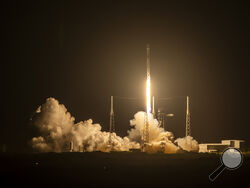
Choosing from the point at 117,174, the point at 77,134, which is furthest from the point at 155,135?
the point at 117,174

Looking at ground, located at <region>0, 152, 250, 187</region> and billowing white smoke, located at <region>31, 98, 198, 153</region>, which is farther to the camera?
billowing white smoke, located at <region>31, 98, 198, 153</region>

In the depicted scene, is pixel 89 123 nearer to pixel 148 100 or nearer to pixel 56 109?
pixel 56 109

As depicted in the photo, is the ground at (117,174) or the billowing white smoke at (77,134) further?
the billowing white smoke at (77,134)

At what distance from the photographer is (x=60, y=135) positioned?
102 m

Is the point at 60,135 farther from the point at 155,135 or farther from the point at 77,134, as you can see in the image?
the point at 155,135

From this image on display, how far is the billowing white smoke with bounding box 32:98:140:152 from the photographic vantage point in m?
101

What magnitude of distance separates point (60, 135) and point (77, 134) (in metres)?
4.00

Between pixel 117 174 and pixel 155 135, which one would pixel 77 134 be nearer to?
pixel 155 135

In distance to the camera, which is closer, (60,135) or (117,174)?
(117,174)

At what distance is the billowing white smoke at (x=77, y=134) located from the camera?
322ft

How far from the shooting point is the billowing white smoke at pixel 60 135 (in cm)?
10062

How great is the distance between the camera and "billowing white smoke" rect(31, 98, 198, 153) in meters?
98.2

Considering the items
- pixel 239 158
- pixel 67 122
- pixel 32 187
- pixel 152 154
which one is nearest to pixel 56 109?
pixel 67 122

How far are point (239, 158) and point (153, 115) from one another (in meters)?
84.6
